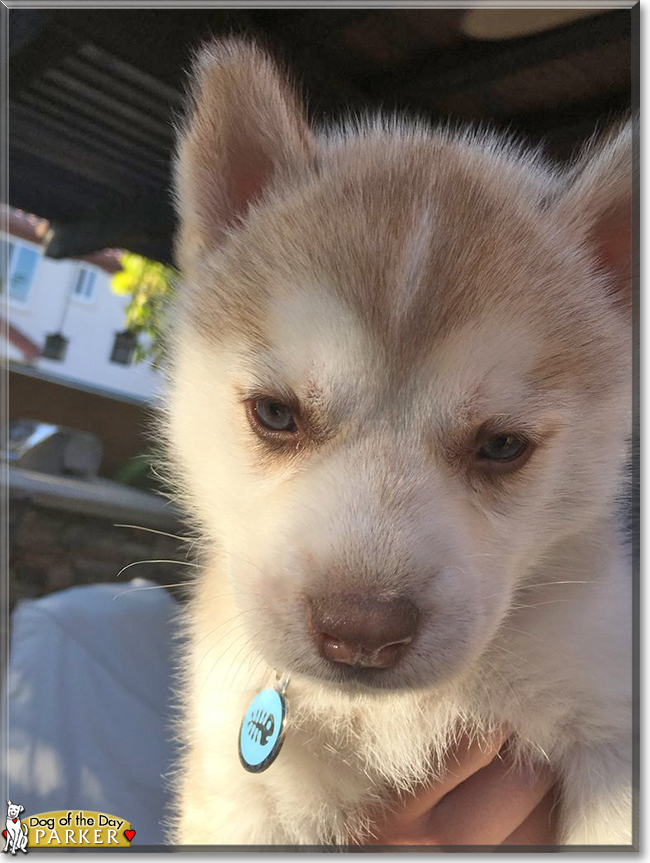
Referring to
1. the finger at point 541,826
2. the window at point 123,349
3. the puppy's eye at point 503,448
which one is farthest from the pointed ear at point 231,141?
the finger at point 541,826

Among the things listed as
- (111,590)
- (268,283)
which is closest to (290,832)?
(268,283)

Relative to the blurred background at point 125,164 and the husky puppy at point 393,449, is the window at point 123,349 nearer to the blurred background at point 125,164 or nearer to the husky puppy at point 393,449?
the blurred background at point 125,164

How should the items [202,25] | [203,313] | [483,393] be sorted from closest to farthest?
[483,393]
[203,313]
[202,25]

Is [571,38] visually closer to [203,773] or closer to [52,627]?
[203,773]

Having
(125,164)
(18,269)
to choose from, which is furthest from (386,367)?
(125,164)

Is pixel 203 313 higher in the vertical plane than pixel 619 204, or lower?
lower

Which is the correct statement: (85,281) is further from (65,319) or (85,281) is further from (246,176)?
(246,176)

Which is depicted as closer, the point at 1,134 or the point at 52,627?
the point at 1,134
